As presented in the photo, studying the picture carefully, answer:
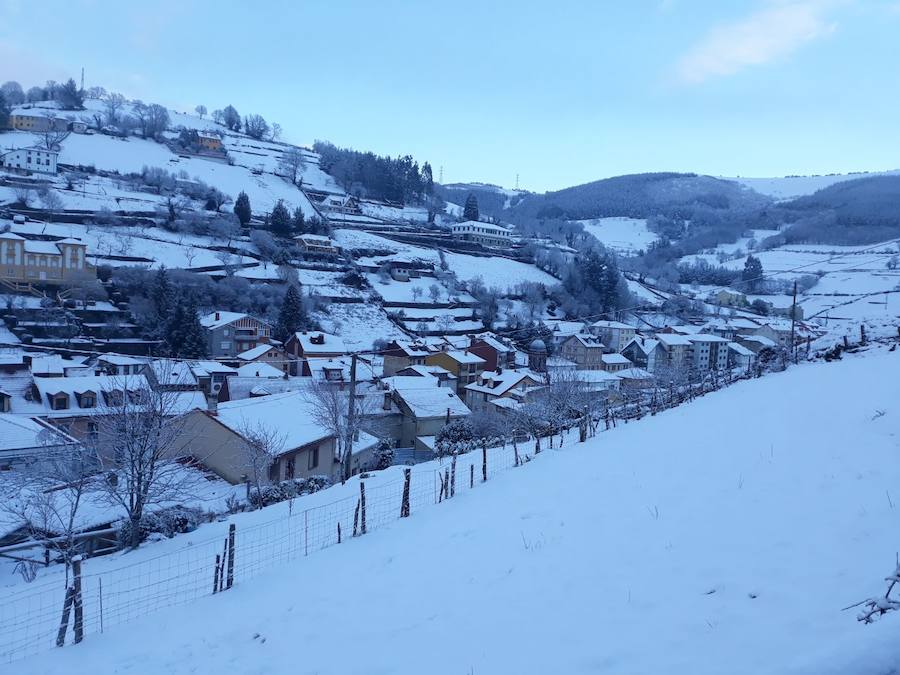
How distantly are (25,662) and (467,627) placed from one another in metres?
3.51

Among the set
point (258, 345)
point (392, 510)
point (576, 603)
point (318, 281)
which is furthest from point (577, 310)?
point (576, 603)

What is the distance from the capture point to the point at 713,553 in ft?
13.4

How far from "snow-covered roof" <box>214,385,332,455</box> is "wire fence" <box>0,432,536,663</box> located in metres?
7.93

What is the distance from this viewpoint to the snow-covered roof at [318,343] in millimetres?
36069

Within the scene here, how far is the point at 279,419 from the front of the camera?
18281 mm

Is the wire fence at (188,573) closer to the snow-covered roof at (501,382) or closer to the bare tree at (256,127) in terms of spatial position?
the snow-covered roof at (501,382)

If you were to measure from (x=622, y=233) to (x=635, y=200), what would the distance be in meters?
36.7

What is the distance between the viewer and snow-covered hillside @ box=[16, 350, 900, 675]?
10.2 ft

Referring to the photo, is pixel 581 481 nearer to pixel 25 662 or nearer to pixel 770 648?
pixel 770 648

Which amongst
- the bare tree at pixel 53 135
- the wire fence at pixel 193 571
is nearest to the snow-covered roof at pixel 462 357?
the wire fence at pixel 193 571

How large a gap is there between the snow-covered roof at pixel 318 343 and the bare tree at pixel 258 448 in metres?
19.0

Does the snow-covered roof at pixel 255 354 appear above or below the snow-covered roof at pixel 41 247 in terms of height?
below

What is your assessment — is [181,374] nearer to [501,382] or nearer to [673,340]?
[501,382]

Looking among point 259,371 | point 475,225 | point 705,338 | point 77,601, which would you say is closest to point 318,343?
point 259,371
